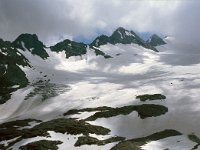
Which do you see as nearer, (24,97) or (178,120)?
(178,120)

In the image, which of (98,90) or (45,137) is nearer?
(45,137)

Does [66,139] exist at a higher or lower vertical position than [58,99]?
lower

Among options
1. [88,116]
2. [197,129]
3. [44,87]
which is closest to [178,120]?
[197,129]

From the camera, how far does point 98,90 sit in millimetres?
189250

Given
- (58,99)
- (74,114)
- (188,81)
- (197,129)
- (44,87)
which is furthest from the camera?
(44,87)

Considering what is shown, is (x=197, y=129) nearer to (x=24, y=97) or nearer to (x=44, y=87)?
(x=24, y=97)

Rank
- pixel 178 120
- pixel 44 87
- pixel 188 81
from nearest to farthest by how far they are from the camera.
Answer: pixel 178 120 < pixel 188 81 < pixel 44 87

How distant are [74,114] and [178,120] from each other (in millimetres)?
33248

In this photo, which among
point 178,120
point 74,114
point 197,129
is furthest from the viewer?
point 74,114

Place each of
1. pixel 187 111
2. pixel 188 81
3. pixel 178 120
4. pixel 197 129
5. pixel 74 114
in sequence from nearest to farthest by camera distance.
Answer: pixel 197 129 → pixel 178 120 → pixel 187 111 → pixel 74 114 → pixel 188 81

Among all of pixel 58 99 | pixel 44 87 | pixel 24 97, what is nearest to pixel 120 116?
pixel 58 99

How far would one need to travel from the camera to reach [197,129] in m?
93.6

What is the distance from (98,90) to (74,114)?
6937cm

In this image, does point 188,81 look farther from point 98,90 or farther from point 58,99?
point 58,99
